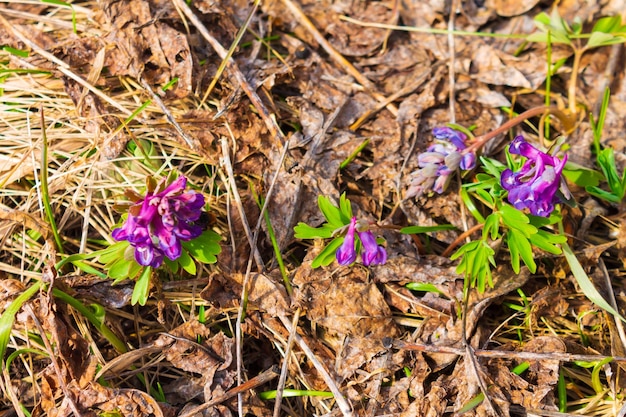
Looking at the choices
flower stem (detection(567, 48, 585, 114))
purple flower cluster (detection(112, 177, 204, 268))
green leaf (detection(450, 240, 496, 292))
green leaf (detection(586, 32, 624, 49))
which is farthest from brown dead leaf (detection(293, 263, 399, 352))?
green leaf (detection(586, 32, 624, 49))

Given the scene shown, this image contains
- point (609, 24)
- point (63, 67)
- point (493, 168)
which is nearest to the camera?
point (493, 168)

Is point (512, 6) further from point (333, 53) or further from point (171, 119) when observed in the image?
point (171, 119)

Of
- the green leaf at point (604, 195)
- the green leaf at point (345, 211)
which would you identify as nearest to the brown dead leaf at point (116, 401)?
the green leaf at point (345, 211)

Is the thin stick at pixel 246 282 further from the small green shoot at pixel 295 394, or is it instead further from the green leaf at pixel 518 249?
the green leaf at pixel 518 249

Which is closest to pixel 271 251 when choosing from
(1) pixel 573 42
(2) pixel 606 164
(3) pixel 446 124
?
(3) pixel 446 124

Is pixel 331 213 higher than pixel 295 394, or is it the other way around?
pixel 331 213

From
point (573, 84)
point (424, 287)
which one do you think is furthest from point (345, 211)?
point (573, 84)

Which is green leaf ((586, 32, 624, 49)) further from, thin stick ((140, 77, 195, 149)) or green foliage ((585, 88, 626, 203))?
thin stick ((140, 77, 195, 149))
